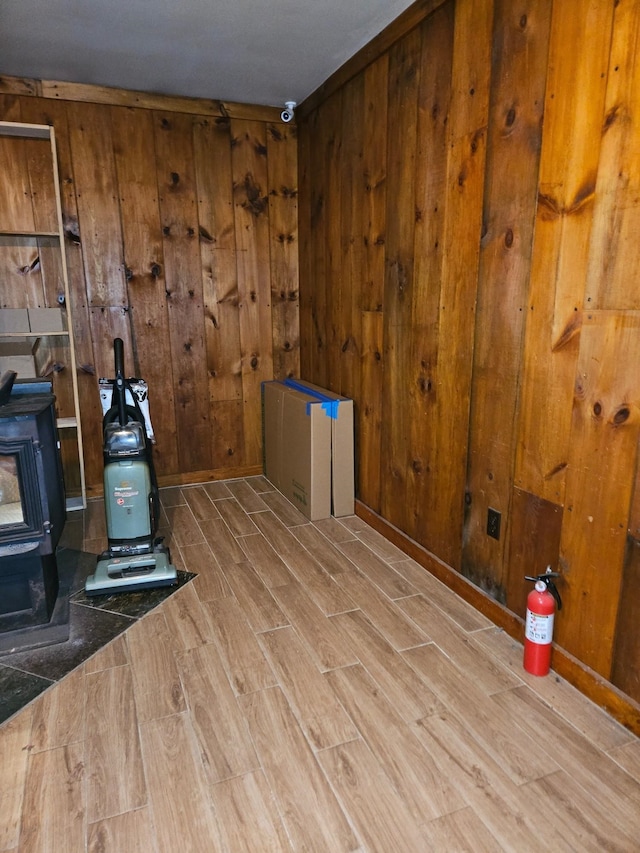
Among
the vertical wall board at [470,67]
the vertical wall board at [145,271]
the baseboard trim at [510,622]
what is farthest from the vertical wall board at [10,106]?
the baseboard trim at [510,622]

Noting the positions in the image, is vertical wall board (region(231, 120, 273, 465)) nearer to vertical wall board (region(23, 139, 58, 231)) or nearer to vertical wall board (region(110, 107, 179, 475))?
vertical wall board (region(110, 107, 179, 475))

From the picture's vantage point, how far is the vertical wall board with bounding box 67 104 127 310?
3365 millimetres

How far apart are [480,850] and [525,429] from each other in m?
1.27

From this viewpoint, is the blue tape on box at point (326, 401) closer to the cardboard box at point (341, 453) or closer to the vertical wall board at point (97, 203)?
the cardboard box at point (341, 453)

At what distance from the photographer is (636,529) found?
1.67m

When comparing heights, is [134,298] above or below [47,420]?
above

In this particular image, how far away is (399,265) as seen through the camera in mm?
2783

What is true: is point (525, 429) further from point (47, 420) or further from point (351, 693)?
point (47, 420)

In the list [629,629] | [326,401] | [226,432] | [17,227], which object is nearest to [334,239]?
[326,401]

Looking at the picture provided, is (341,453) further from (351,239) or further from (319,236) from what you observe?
(319,236)

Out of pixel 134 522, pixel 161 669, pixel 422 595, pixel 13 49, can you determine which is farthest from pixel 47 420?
pixel 13 49

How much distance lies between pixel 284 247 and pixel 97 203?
4.01ft

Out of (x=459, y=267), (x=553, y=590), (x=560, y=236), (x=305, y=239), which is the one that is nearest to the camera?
(x=560, y=236)

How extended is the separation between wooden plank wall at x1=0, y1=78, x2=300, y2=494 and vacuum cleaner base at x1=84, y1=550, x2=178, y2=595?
1.26 m
